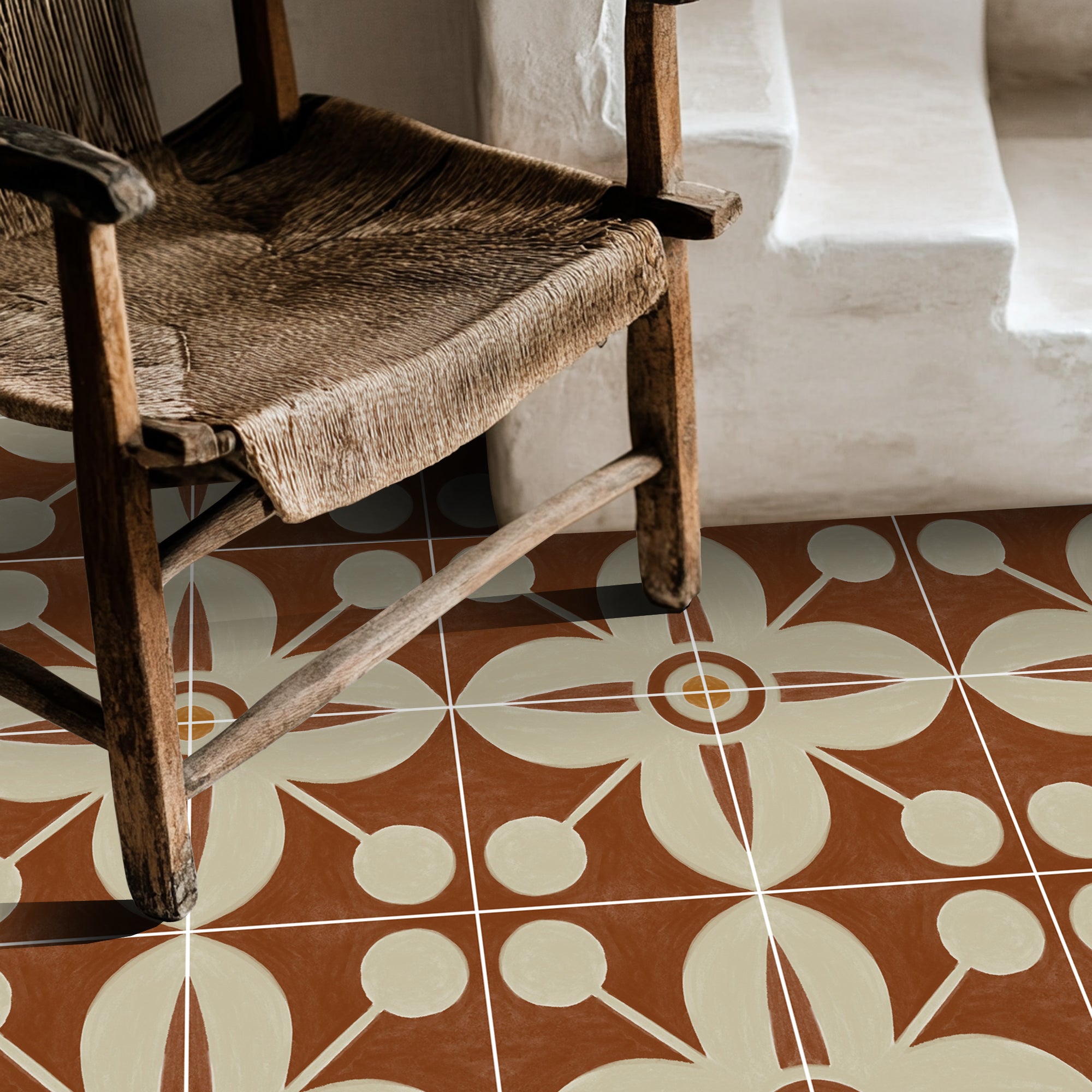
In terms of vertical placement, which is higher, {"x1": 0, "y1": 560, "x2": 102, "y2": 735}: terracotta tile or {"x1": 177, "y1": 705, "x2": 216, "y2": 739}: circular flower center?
{"x1": 0, "y1": 560, "x2": 102, "y2": 735}: terracotta tile

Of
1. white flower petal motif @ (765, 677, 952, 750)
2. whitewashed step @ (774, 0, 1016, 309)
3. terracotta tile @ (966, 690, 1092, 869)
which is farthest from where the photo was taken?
whitewashed step @ (774, 0, 1016, 309)

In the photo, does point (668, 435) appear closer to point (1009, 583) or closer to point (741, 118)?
point (741, 118)

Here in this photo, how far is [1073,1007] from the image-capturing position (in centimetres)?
111

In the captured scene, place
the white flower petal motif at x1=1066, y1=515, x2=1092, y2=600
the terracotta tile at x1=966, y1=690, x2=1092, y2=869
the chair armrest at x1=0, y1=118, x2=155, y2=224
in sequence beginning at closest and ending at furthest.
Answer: the chair armrest at x1=0, y1=118, x2=155, y2=224, the terracotta tile at x1=966, y1=690, x2=1092, y2=869, the white flower petal motif at x1=1066, y1=515, x2=1092, y2=600

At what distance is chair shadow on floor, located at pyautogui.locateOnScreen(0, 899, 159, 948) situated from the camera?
1155 millimetres

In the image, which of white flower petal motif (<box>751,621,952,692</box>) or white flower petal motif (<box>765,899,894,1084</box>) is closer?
white flower petal motif (<box>765,899,894,1084</box>)

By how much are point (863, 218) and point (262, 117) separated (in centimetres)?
65

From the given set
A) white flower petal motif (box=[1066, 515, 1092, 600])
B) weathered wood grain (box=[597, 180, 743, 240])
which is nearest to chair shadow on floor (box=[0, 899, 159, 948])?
weathered wood grain (box=[597, 180, 743, 240])

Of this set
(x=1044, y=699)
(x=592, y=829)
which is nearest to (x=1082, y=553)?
(x=1044, y=699)

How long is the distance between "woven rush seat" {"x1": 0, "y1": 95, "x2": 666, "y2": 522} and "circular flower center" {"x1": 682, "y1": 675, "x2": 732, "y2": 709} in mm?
422

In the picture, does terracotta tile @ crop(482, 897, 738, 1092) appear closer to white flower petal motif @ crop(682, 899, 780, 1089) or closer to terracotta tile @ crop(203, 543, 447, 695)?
white flower petal motif @ crop(682, 899, 780, 1089)

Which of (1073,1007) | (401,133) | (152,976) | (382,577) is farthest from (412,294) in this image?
(1073,1007)

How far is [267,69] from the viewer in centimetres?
136

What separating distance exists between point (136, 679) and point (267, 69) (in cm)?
66
